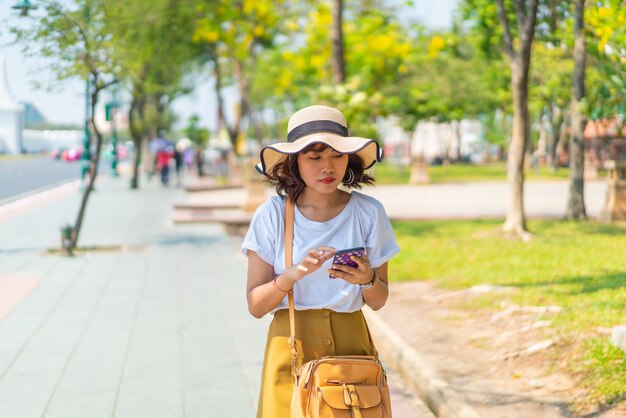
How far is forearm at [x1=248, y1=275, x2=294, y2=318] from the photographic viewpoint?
3096 mm

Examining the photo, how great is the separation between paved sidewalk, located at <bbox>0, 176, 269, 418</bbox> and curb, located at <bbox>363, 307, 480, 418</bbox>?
100 cm

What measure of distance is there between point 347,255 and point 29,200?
24.4m

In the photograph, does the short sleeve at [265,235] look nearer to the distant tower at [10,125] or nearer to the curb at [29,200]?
the curb at [29,200]

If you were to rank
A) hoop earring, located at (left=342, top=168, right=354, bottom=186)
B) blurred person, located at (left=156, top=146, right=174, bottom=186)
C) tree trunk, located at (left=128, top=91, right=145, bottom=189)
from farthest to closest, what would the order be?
blurred person, located at (left=156, top=146, right=174, bottom=186) → tree trunk, located at (left=128, top=91, right=145, bottom=189) → hoop earring, located at (left=342, top=168, right=354, bottom=186)

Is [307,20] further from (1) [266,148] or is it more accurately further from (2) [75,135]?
(2) [75,135]

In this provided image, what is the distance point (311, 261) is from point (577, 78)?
13.4 m

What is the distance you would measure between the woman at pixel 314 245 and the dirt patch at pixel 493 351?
2427 millimetres

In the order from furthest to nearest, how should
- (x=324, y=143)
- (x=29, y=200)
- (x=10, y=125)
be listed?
1. (x=10, y=125)
2. (x=29, y=200)
3. (x=324, y=143)

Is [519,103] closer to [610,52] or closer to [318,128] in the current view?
[610,52]

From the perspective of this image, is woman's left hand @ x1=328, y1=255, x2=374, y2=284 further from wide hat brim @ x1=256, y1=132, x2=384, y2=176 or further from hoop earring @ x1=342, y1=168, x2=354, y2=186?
hoop earring @ x1=342, y1=168, x2=354, y2=186

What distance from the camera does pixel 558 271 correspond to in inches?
400

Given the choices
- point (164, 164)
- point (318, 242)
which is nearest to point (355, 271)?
point (318, 242)

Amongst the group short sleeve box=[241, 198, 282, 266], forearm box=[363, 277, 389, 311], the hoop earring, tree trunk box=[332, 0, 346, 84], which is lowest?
forearm box=[363, 277, 389, 311]

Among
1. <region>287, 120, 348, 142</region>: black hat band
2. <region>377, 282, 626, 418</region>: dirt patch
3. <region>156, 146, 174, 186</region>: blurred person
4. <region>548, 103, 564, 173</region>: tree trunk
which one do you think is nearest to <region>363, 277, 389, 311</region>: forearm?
<region>287, 120, 348, 142</region>: black hat band
